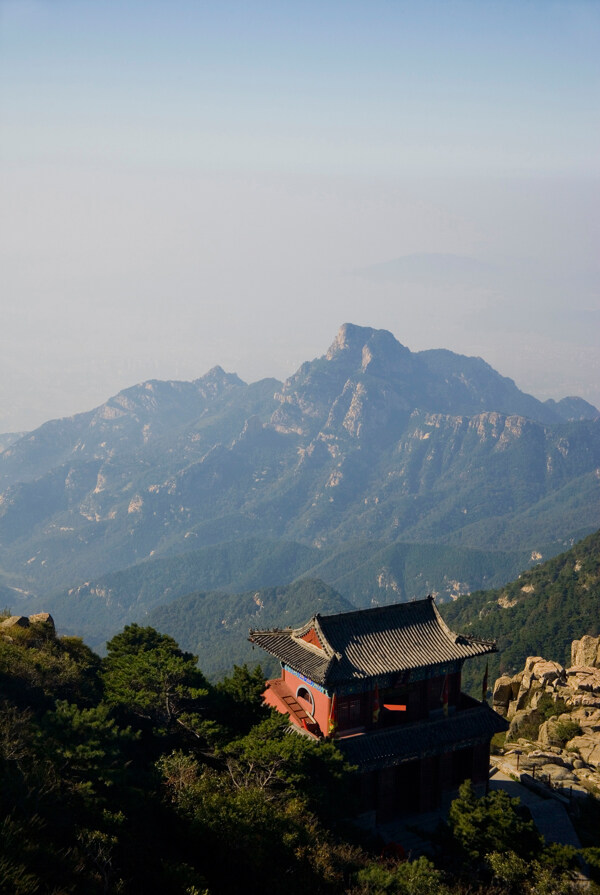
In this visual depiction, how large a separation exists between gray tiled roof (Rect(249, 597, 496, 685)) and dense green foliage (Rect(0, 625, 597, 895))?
3507 mm

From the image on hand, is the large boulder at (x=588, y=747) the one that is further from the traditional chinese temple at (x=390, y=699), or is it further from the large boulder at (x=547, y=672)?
the traditional chinese temple at (x=390, y=699)

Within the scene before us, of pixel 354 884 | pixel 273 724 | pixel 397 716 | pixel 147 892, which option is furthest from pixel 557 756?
pixel 147 892

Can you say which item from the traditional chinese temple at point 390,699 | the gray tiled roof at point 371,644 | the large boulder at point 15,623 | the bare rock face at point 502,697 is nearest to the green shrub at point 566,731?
the bare rock face at point 502,697

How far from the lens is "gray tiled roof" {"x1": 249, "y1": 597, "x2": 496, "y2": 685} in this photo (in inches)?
1871

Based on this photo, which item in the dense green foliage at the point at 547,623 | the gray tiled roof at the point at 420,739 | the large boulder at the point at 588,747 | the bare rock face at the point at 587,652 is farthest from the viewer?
the dense green foliage at the point at 547,623

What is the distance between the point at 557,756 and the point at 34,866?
49211mm

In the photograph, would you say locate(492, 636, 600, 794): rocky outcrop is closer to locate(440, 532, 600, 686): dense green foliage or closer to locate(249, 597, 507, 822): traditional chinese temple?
locate(249, 597, 507, 822): traditional chinese temple

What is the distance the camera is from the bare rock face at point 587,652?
92.3m

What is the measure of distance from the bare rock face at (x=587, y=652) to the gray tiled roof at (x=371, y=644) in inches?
1843

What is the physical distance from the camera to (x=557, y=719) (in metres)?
72.4

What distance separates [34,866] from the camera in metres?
25.6

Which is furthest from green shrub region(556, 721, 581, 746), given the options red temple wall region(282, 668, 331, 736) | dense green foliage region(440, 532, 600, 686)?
dense green foliage region(440, 532, 600, 686)

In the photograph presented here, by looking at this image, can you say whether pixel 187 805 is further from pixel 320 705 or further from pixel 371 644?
pixel 371 644

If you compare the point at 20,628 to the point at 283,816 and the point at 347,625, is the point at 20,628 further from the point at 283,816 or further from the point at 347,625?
the point at 283,816
